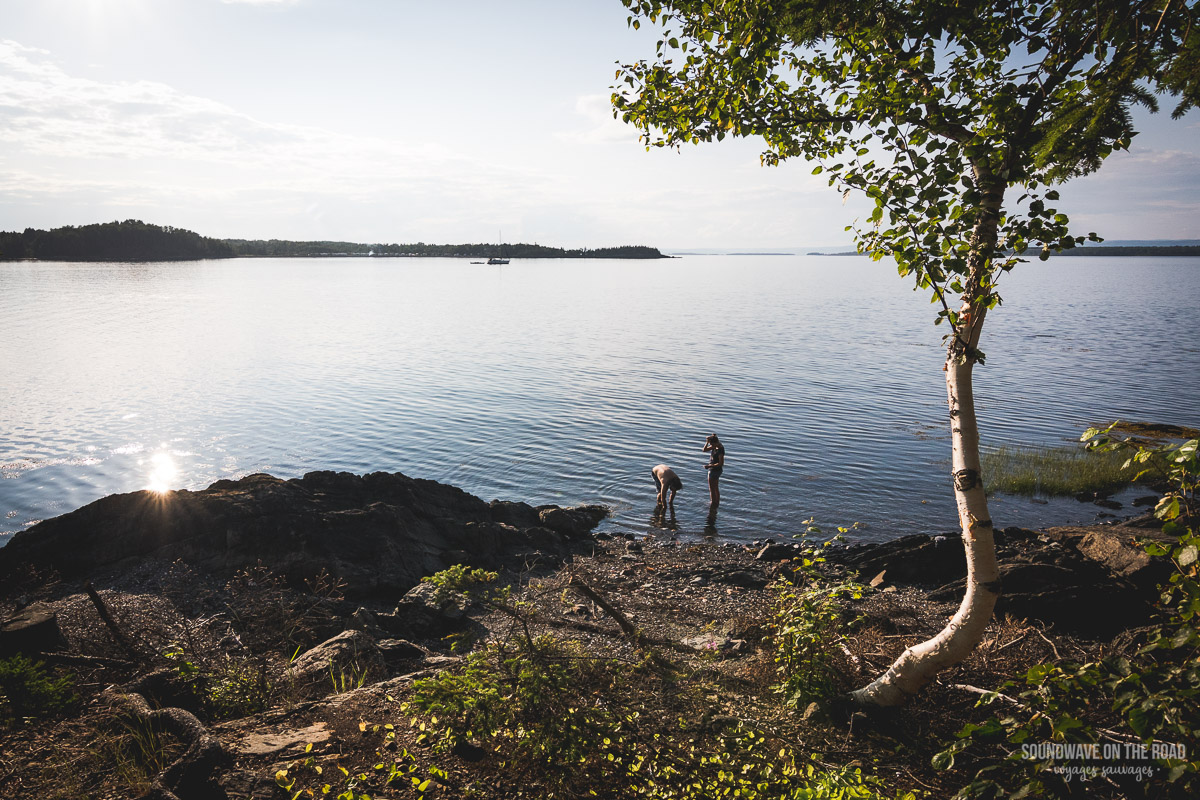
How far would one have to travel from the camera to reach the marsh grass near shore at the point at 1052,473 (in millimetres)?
22656

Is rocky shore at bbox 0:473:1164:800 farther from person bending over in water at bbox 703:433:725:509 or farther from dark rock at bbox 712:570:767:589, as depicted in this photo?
person bending over in water at bbox 703:433:725:509

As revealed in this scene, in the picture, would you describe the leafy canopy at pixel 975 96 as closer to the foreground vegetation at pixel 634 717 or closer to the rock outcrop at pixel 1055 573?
the foreground vegetation at pixel 634 717

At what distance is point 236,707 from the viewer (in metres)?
7.57

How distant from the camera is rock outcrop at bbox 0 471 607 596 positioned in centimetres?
1419

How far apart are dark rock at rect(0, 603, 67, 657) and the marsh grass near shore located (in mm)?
26121

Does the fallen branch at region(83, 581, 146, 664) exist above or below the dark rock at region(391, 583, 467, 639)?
above

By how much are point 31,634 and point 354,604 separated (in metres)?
5.52

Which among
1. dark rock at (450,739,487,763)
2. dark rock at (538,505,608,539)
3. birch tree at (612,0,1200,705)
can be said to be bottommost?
dark rock at (538,505,608,539)

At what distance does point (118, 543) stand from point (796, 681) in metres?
15.7

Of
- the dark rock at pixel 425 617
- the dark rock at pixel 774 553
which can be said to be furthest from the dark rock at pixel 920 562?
the dark rock at pixel 425 617

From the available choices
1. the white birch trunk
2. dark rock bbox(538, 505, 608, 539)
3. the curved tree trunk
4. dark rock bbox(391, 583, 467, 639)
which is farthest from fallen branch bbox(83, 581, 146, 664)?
dark rock bbox(538, 505, 608, 539)

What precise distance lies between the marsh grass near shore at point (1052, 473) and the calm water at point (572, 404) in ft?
3.80

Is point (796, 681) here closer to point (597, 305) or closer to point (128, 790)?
point (128, 790)

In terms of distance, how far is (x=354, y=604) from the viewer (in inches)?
531
